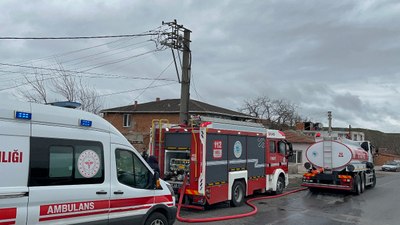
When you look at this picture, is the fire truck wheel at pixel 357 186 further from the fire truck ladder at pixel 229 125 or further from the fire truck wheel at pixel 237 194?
the fire truck wheel at pixel 237 194

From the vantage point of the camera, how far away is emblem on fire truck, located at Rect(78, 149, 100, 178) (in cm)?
639

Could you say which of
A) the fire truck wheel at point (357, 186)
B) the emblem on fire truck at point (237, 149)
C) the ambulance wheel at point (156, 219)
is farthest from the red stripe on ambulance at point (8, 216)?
the fire truck wheel at point (357, 186)

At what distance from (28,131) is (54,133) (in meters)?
0.41

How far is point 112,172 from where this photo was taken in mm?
6887

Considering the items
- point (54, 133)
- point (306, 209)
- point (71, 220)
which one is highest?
point (54, 133)

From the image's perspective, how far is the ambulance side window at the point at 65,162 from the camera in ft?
18.9

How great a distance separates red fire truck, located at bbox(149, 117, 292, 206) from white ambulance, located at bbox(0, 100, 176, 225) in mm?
3948

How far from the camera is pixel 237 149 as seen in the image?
13375 mm

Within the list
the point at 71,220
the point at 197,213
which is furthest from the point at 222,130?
the point at 71,220

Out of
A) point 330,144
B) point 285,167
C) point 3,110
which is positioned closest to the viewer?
point 3,110

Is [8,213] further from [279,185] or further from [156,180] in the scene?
[279,185]

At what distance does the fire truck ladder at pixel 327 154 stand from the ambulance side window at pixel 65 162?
46.6 ft

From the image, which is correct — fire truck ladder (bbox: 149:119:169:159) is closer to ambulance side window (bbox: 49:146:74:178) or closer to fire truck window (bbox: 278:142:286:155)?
fire truck window (bbox: 278:142:286:155)

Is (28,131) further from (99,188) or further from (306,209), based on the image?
(306,209)
